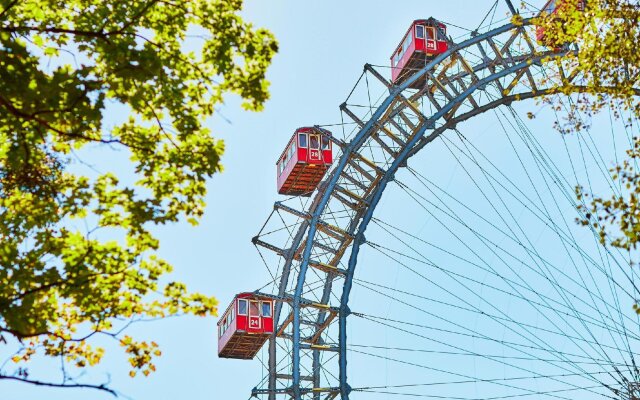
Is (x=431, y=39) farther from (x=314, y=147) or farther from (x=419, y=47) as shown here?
(x=314, y=147)

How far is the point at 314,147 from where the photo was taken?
4819 cm

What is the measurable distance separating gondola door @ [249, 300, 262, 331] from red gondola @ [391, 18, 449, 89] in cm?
1032

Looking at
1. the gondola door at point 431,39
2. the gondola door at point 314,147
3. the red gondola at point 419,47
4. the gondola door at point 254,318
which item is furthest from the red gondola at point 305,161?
the gondola door at point 431,39

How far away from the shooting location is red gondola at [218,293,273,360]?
4909 centimetres

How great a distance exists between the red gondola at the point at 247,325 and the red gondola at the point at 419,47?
10156 millimetres

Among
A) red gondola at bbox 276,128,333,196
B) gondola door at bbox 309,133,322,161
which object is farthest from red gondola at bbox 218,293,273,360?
gondola door at bbox 309,133,322,161

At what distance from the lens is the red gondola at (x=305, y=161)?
47.8 m

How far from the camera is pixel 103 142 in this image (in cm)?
1559

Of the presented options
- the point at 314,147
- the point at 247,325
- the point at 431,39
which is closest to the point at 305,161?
the point at 314,147

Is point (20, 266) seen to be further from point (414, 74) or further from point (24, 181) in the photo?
point (414, 74)

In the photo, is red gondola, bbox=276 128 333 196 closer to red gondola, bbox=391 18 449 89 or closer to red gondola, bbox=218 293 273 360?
red gondola, bbox=391 18 449 89

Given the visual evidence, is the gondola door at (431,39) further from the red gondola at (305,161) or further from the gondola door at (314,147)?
the gondola door at (314,147)

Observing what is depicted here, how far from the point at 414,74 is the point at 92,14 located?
28.7 meters

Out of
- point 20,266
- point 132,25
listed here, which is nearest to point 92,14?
point 132,25
